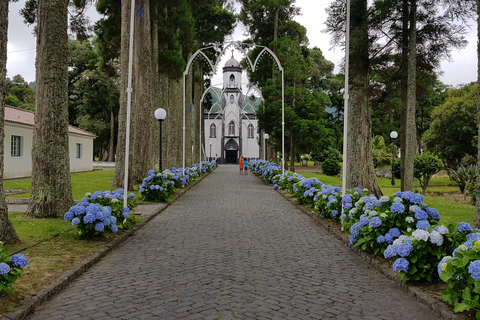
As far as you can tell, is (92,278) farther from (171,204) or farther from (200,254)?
(171,204)

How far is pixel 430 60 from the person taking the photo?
1349 cm

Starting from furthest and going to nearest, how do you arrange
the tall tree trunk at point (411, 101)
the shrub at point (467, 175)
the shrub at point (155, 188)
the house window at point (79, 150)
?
the house window at point (79, 150), the shrub at point (467, 175), the shrub at point (155, 188), the tall tree trunk at point (411, 101)

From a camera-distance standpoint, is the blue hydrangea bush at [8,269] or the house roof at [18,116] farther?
the house roof at [18,116]

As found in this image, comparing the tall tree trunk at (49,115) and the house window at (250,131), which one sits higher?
the house window at (250,131)

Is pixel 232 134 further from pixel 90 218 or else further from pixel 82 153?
pixel 90 218

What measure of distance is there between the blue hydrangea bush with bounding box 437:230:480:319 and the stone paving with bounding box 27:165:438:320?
458mm

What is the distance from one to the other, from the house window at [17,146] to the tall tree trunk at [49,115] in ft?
52.8

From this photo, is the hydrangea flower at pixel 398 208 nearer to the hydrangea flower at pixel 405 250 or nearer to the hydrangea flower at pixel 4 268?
the hydrangea flower at pixel 405 250

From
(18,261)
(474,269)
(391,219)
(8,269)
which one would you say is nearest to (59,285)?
(18,261)

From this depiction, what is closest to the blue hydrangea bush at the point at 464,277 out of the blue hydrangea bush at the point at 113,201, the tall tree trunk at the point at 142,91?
the blue hydrangea bush at the point at 113,201

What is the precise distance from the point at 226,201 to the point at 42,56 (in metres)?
8.22

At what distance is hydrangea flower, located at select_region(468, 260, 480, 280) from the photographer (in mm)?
3447

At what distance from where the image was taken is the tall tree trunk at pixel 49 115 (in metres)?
8.65

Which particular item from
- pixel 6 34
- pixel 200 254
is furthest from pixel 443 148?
pixel 6 34
